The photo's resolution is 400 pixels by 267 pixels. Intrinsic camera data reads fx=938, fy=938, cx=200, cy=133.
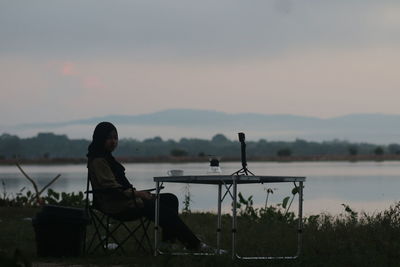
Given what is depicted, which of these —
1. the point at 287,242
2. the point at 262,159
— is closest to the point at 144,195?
the point at 287,242

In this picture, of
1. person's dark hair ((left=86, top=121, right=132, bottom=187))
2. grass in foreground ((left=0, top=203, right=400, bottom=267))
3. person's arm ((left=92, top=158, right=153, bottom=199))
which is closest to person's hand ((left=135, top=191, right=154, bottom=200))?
person's arm ((left=92, top=158, right=153, bottom=199))

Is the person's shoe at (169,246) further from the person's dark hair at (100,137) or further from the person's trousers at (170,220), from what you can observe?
the person's dark hair at (100,137)

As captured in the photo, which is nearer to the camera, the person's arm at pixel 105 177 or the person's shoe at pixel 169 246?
the person's arm at pixel 105 177

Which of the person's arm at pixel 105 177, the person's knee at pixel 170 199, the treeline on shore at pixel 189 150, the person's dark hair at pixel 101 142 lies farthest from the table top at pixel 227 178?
the treeline on shore at pixel 189 150

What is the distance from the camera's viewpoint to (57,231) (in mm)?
6652

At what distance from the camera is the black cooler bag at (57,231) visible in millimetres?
6645

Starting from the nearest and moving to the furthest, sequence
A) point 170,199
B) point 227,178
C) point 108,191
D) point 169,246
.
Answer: point 227,178
point 108,191
point 169,246
point 170,199

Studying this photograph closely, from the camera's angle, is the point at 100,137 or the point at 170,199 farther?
the point at 170,199

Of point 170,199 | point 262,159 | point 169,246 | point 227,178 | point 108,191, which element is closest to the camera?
point 227,178

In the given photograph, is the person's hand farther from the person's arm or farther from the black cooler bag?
the black cooler bag

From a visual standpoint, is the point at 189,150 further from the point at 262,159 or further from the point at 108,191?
the point at 108,191

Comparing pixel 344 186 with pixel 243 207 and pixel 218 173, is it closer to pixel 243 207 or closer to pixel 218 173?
pixel 243 207

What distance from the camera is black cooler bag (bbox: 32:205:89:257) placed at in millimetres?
6645

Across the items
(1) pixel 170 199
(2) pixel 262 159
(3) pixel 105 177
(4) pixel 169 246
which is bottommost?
(4) pixel 169 246
